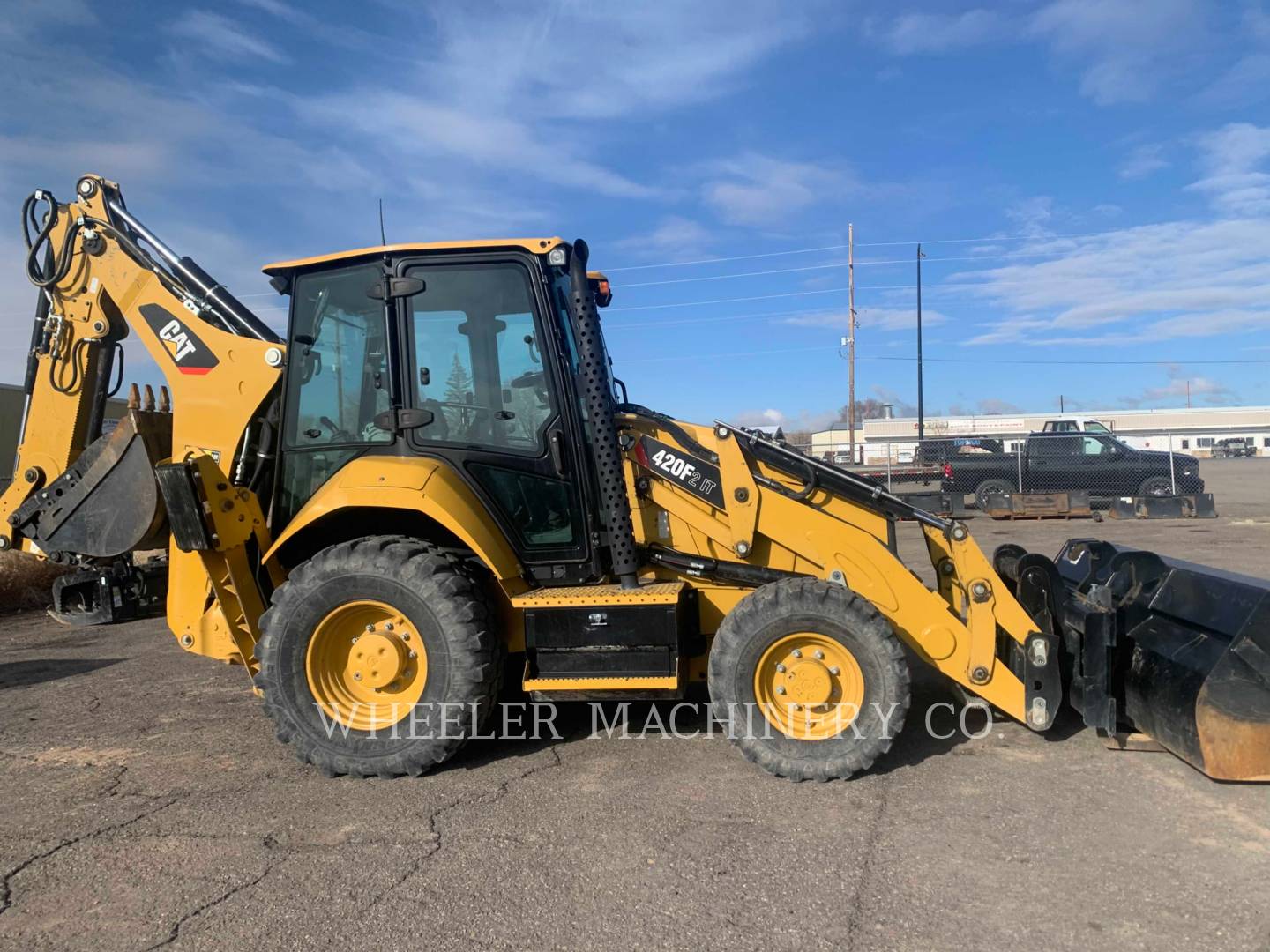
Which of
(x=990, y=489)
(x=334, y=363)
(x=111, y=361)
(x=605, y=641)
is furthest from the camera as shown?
(x=990, y=489)

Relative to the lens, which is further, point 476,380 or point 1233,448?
point 1233,448

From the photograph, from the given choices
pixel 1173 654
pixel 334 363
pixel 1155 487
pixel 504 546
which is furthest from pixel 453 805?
pixel 1155 487

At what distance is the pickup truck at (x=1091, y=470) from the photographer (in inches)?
746

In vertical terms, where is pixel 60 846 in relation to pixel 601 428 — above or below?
below

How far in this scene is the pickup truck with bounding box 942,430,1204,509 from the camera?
62.1 ft

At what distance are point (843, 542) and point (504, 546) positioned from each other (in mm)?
1742

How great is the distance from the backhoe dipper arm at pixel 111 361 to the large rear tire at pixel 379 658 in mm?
590

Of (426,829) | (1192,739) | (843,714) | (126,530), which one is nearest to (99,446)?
(126,530)

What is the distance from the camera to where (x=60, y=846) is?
3.54 meters

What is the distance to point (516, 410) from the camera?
4.50m

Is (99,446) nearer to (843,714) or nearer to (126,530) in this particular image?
(126,530)

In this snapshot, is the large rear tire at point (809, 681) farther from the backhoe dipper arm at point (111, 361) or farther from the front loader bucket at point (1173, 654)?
the backhoe dipper arm at point (111, 361)

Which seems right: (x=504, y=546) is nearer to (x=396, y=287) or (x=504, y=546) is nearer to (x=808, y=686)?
(x=396, y=287)

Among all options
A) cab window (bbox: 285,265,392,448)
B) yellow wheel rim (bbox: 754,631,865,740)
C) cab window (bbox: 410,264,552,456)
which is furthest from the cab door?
yellow wheel rim (bbox: 754,631,865,740)
